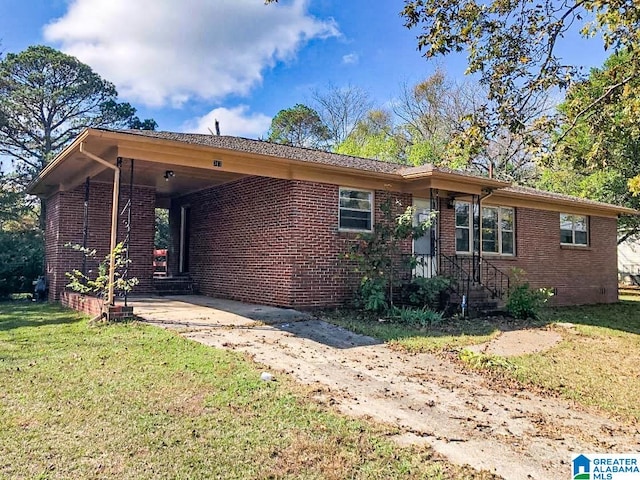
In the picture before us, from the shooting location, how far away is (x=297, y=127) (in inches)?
1313

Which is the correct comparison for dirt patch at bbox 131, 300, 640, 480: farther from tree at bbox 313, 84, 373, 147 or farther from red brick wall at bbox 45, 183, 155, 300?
tree at bbox 313, 84, 373, 147

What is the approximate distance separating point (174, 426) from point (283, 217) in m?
6.85

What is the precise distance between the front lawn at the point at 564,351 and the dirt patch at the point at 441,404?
0.42 m

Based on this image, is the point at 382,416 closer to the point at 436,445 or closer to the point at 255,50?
the point at 436,445

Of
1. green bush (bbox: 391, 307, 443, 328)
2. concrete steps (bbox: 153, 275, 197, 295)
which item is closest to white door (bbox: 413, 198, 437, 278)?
green bush (bbox: 391, 307, 443, 328)

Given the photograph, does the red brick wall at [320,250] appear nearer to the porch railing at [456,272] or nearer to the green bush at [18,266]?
the porch railing at [456,272]

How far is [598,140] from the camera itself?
8672mm

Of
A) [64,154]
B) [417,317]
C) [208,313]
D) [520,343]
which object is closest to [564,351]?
[520,343]

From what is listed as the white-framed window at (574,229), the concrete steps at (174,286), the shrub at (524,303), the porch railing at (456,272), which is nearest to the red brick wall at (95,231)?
the concrete steps at (174,286)

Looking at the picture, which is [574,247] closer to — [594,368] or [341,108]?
[594,368]

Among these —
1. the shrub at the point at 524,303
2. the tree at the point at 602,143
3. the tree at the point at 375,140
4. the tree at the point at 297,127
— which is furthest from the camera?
the tree at the point at 297,127

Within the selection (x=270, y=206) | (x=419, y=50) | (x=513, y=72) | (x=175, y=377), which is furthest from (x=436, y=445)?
(x=270, y=206)

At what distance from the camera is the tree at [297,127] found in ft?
109

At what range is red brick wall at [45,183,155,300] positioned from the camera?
12672mm
